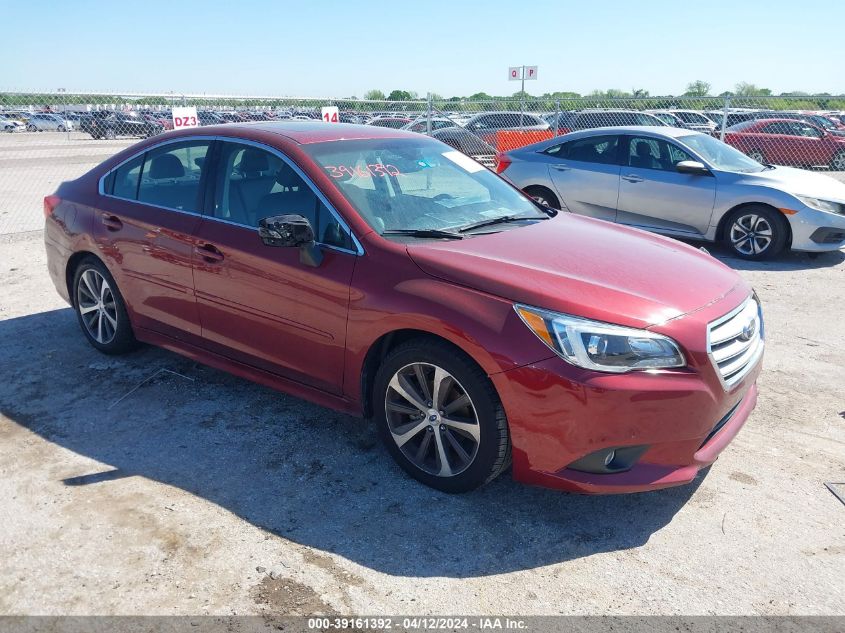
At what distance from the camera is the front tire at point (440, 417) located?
318cm

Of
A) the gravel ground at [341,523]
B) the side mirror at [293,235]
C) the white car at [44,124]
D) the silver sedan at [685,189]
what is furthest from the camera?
the white car at [44,124]

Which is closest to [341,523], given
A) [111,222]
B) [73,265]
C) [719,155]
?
[111,222]

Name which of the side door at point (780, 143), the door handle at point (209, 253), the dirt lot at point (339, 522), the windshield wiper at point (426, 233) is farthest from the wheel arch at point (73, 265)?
the side door at point (780, 143)

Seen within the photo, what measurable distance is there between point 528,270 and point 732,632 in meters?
1.67

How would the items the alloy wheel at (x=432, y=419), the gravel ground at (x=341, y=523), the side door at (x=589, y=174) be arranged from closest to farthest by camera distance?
1. the gravel ground at (x=341, y=523)
2. the alloy wheel at (x=432, y=419)
3. the side door at (x=589, y=174)

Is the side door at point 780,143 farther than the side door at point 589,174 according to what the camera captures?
Yes

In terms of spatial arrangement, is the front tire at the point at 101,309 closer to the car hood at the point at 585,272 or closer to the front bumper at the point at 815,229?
the car hood at the point at 585,272

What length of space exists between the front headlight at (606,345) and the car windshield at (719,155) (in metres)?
6.48

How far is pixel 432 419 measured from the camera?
11.1ft

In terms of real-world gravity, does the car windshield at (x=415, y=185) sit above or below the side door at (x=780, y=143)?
above

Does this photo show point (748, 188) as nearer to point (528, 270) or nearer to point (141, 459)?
point (528, 270)

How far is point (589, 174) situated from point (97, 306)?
6428 millimetres

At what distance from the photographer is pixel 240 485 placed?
356 cm

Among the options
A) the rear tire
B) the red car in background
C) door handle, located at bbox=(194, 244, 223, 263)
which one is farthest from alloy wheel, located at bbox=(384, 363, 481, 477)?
the red car in background
